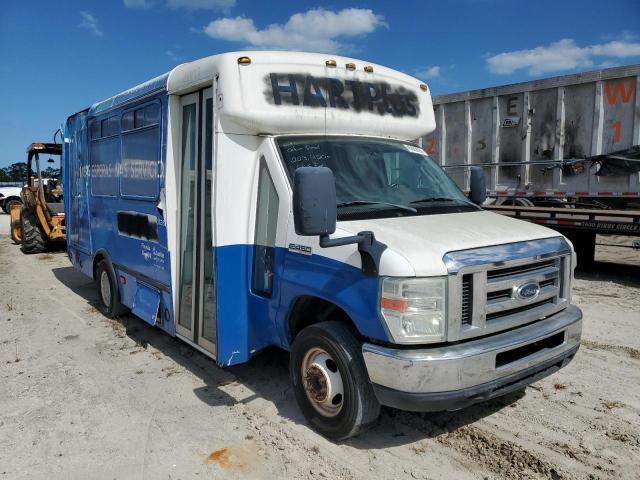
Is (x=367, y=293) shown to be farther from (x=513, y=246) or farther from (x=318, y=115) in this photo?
(x=318, y=115)

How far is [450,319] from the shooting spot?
10.3ft

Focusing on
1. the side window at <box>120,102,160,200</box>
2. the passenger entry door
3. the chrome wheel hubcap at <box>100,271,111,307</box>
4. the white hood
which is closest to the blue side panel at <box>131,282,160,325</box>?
the passenger entry door

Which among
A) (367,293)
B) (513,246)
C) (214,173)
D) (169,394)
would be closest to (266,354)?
(169,394)

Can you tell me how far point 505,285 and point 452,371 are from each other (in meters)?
0.68

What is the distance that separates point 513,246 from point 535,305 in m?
0.50

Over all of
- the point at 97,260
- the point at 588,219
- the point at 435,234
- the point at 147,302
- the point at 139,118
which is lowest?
the point at 147,302

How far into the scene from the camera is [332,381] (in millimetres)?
3615

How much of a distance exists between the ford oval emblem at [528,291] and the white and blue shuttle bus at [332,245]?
13mm

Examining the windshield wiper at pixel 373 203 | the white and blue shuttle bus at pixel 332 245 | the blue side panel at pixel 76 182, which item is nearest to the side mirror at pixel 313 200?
the white and blue shuttle bus at pixel 332 245

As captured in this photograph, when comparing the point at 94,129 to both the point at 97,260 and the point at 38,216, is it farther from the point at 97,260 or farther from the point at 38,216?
the point at 38,216

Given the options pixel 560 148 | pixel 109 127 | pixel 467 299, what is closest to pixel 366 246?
pixel 467 299

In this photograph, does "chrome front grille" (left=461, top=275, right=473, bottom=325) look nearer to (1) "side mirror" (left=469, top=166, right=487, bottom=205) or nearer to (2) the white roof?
(2) the white roof

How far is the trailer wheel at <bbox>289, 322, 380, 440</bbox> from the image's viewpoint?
341 cm

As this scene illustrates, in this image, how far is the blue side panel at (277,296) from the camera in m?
3.28
